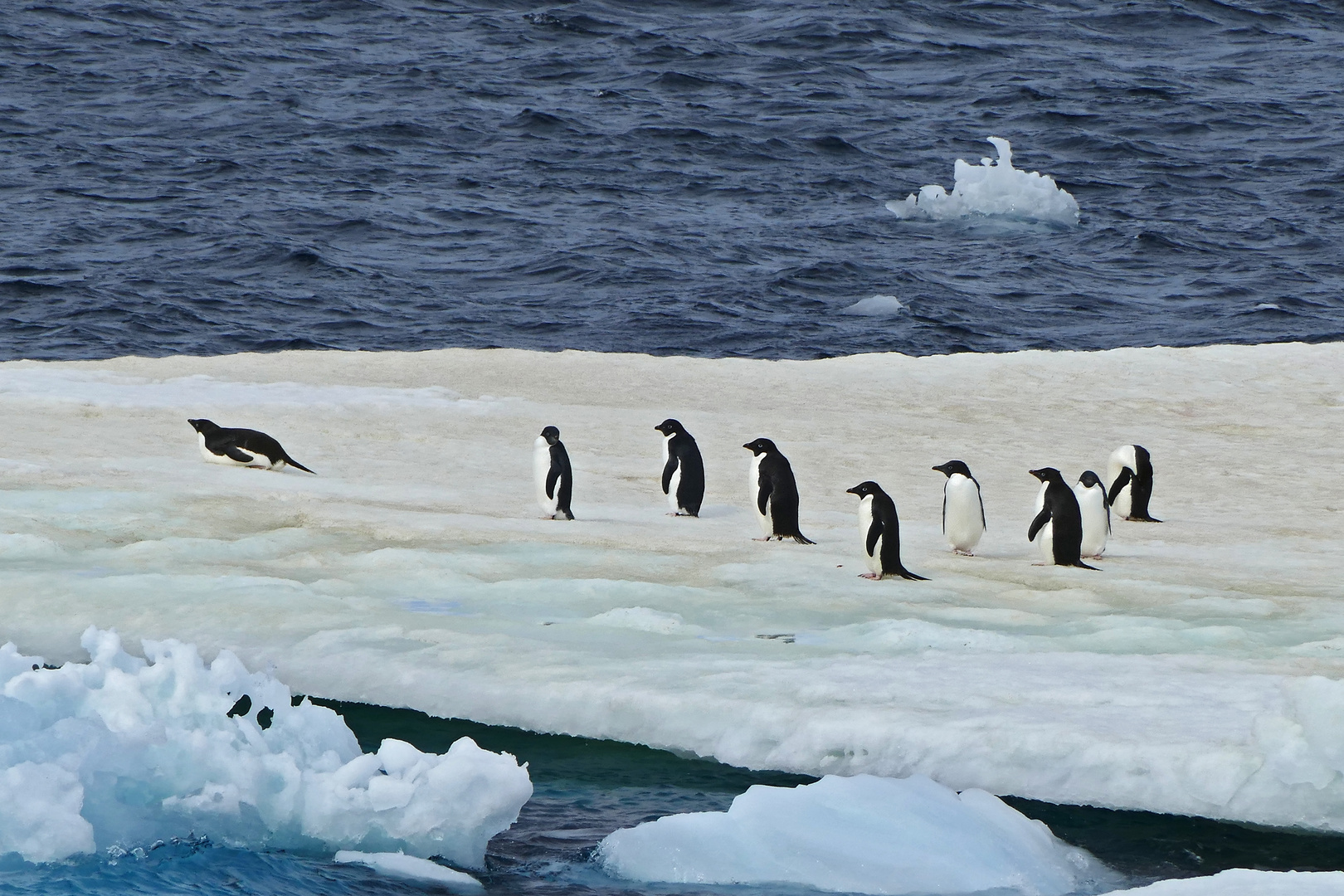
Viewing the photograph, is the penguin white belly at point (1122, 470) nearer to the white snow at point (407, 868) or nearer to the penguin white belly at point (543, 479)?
the penguin white belly at point (543, 479)

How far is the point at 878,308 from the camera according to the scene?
2573 cm

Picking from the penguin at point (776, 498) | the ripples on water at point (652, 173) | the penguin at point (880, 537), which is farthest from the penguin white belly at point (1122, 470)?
the ripples on water at point (652, 173)

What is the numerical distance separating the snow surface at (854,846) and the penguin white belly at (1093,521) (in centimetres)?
427

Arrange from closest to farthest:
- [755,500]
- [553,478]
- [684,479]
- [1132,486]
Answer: [755,500] < [553,478] < [684,479] < [1132,486]

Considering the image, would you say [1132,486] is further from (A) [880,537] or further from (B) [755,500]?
(A) [880,537]

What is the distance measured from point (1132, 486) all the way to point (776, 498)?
246cm

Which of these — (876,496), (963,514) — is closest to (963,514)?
(963,514)

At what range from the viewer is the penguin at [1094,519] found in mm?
9250

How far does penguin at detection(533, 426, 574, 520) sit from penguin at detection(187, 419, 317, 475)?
5.59 ft

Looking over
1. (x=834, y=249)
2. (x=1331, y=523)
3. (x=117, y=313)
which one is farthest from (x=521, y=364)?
(x=834, y=249)

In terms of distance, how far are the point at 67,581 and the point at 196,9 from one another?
44.6 m

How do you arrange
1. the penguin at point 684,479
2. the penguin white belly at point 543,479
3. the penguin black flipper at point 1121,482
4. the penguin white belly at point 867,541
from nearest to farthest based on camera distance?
the penguin white belly at point 867,541
the penguin white belly at point 543,479
the penguin at point 684,479
the penguin black flipper at point 1121,482

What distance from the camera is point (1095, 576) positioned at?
26.9 feet

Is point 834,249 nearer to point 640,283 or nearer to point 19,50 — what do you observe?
point 640,283
